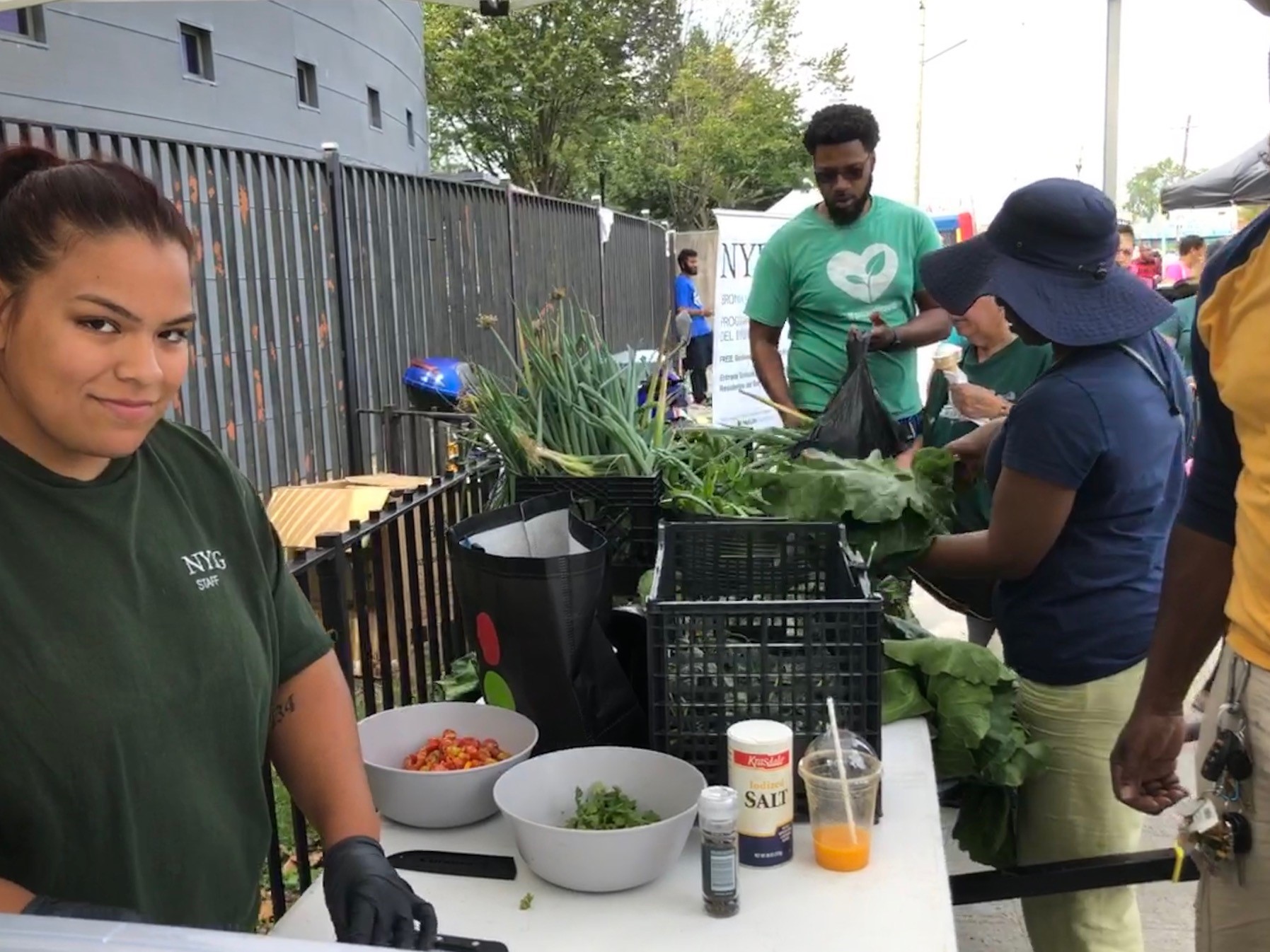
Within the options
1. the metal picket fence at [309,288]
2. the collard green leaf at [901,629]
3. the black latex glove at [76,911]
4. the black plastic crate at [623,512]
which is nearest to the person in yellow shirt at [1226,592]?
the collard green leaf at [901,629]

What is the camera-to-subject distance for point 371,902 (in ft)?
4.94

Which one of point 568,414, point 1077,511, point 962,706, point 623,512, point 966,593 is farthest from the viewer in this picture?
point 966,593

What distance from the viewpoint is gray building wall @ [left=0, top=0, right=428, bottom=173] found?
24.5ft

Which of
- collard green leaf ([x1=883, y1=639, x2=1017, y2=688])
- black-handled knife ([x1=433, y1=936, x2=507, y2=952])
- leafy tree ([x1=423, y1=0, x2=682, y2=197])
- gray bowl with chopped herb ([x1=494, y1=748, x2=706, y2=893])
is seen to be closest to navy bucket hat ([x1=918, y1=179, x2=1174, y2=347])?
collard green leaf ([x1=883, y1=639, x2=1017, y2=688])

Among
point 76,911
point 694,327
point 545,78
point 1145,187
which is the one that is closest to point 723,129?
point 545,78

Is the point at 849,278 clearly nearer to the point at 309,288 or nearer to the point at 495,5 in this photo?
the point at 495,5

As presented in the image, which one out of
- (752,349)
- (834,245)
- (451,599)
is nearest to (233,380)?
(451,599)

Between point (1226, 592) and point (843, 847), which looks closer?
point (843, 847)

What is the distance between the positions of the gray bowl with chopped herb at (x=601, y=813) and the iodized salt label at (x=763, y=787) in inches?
3.5

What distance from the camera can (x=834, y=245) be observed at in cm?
398

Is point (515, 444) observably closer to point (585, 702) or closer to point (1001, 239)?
point (585, 702)

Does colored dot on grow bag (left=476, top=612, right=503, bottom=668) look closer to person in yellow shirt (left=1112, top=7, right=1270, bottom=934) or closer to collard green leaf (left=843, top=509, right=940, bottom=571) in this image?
collard green leaf (left=843, top=509, right=940, bottom=571)

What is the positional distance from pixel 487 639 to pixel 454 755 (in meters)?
0.23

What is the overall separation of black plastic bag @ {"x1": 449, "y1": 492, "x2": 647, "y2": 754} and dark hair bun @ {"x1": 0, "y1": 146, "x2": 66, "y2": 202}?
0.94m
